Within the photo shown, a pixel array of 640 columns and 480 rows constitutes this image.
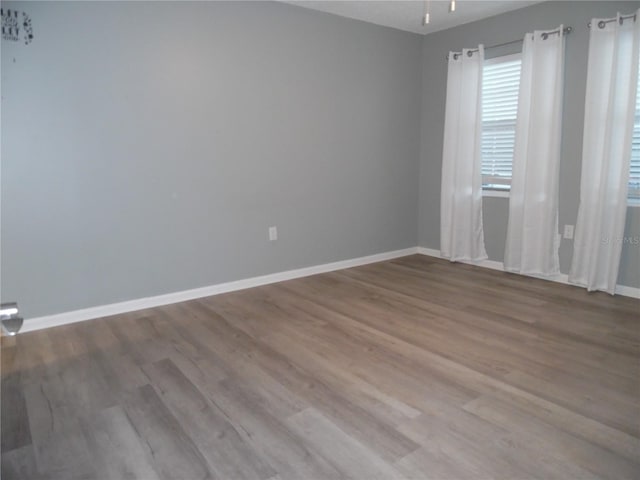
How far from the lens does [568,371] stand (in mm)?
2166

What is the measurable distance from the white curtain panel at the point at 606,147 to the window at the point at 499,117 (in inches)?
26.2

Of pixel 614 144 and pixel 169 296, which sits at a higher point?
pixel 614 144

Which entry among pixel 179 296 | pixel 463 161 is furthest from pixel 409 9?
pixel 179 296

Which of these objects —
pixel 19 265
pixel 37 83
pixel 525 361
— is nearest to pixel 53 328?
pixel 19 265

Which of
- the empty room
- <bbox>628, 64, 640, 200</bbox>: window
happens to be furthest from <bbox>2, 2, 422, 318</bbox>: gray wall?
<bbox>628, 64, 640, 200</bbox>: window

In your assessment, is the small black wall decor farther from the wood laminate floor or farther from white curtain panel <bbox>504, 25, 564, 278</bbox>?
white curtain panel <bbox>504, 25, 564, 278</bbox>

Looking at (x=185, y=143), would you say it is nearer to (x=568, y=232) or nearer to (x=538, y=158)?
(x=538, y=158)

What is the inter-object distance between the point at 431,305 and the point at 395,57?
2.64 meters

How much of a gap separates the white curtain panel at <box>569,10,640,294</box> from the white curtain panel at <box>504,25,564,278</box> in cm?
24

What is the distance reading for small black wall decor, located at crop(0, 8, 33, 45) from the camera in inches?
97.7

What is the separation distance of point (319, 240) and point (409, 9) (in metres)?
2.20

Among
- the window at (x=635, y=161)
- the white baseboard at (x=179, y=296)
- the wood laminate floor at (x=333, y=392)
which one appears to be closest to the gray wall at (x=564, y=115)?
the window at (x=635, y=161)

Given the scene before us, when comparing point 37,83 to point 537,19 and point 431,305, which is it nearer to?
point 431,305

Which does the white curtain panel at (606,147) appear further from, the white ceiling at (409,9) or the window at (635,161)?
the white ceiling at (409,9)
